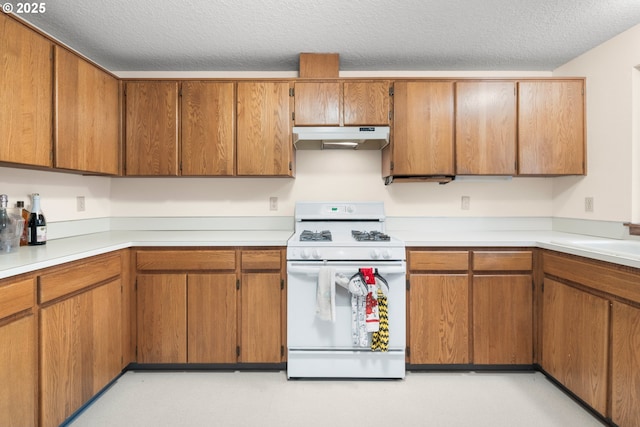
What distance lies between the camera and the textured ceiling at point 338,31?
1.94 meters

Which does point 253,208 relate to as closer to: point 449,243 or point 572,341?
point 449,243

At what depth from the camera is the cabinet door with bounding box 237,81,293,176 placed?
2.49m

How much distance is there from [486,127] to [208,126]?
2.19 metres

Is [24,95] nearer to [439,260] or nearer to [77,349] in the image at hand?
[77,349]

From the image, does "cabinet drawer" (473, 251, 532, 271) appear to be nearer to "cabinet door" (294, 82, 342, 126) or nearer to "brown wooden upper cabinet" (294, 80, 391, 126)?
"brown wooden upper cabinet" (294, 80, 391, 126)

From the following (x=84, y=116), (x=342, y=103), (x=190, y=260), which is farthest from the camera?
(x=342, y=103)

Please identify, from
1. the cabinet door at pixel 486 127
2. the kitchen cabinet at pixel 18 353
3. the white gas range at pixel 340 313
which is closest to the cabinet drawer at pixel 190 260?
the white gas range at pixel 340 313

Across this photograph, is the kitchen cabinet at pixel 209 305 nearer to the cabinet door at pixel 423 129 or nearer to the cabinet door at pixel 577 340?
the cabinet door at pixel 423 129

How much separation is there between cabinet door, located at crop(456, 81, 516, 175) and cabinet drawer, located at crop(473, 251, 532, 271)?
68 cm

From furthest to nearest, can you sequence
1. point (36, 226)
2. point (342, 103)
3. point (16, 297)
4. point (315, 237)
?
1. point (342, 103)
2. point (315, 237)
3. point (36, 226)
4. point (16, 297)

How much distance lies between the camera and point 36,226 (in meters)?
1.99

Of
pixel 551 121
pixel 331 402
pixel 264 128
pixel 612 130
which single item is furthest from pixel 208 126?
pixel 612 130

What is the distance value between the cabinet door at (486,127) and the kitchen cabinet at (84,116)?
2651 mm

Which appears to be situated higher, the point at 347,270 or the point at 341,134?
the point at 341,134
